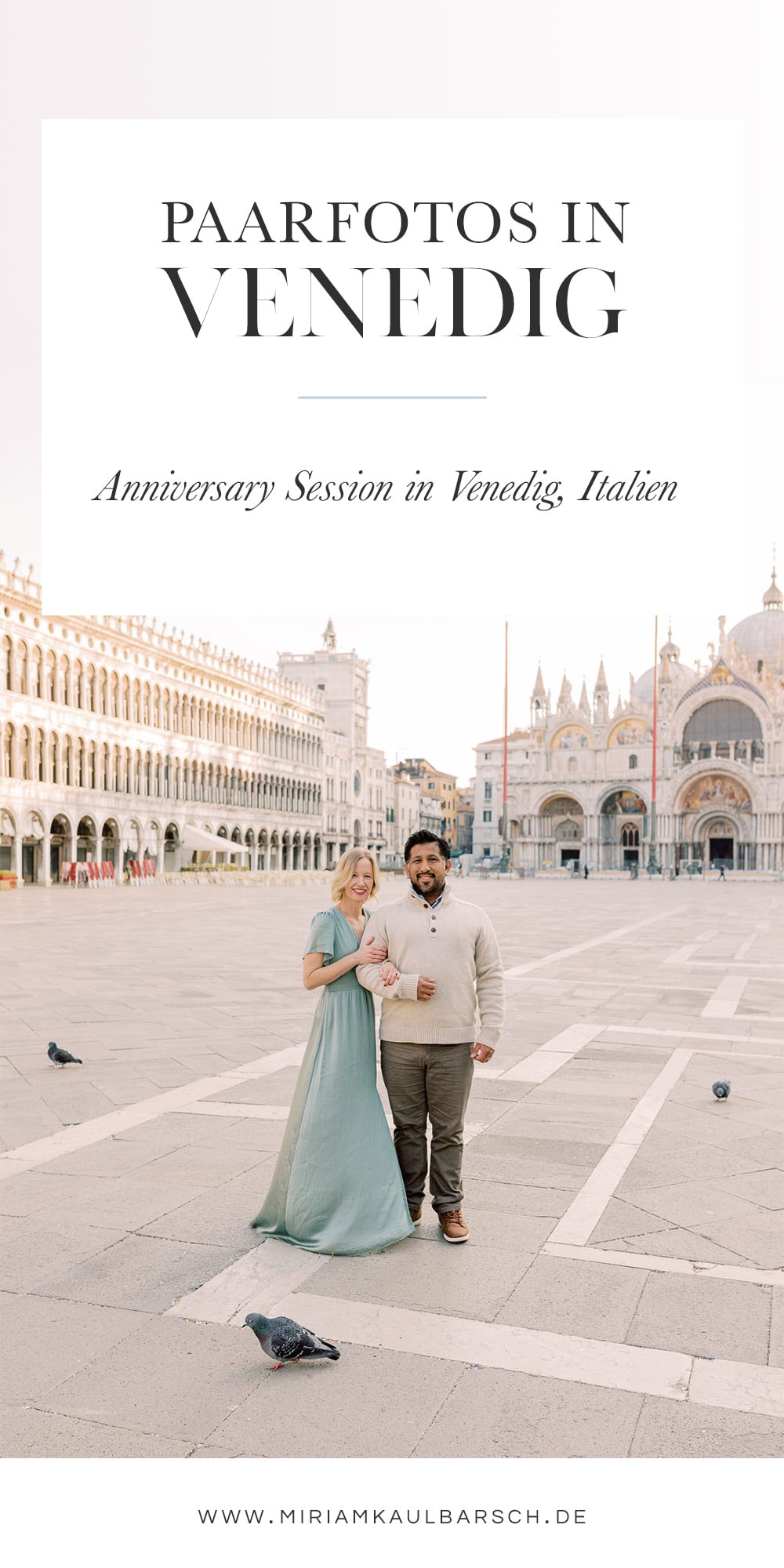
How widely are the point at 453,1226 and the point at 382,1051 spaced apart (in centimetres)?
68

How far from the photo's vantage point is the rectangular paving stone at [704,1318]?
335 cm

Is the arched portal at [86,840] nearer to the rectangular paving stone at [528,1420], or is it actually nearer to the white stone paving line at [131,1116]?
the white stone paving line at [131,1116]

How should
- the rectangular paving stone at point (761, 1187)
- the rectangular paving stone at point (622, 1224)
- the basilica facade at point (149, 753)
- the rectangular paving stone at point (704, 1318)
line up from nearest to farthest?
the rectangular paving stone at point (704, 1318), the rectangular paving stone at point (622, 1224), the rectangular paving stone at point (761, 1187), the basilica facade at point (149, 753)

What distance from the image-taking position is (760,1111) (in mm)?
6230

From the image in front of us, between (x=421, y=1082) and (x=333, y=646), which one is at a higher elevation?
(x=333, y=646)

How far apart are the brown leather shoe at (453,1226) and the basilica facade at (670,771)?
221 ft

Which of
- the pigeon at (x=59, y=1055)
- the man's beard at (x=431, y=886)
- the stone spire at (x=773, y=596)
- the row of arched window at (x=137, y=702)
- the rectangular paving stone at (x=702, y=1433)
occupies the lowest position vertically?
the rectangular paving stone at (x=702, y=1433)

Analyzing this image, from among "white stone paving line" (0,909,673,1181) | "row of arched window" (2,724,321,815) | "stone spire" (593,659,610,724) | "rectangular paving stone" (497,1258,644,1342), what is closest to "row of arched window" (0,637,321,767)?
"row of arched window" (2,724,321,815)

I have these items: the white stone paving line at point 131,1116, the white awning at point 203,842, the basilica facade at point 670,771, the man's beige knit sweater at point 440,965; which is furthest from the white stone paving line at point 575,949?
the basilica facade at point 670,771

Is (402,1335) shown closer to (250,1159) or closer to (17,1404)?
(17,1404)

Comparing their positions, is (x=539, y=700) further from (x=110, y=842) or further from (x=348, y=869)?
(x=348, y=869)

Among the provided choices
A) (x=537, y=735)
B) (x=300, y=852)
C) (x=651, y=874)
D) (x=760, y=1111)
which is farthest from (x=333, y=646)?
(x=760, y=1111)

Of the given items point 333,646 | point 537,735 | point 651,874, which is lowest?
point 651,874

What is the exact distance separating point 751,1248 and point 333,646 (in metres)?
92.1
